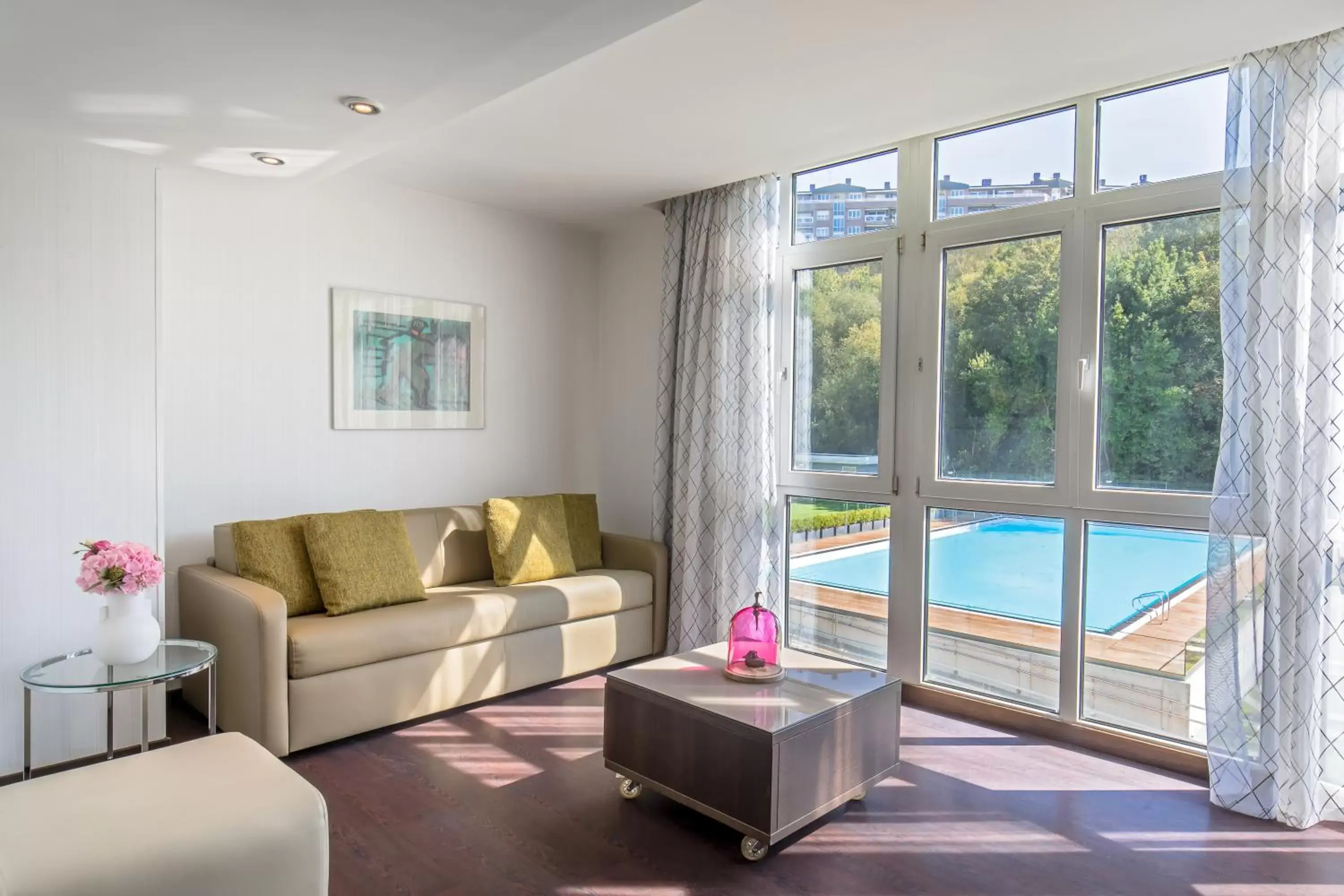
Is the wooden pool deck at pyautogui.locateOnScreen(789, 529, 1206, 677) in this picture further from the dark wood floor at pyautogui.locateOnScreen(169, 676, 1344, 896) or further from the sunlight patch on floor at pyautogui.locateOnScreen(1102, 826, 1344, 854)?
the sunlight patch on floor at pyautogui.locateOnScreen(1102, 826, 1344, 854)

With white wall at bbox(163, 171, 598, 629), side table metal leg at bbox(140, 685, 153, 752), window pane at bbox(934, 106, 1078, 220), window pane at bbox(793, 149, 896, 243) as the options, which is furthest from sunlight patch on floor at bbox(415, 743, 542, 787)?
window pane at bbox(934, 106, 1078, 220)

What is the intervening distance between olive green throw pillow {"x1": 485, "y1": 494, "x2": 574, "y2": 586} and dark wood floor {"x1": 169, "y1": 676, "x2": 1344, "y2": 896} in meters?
1.02

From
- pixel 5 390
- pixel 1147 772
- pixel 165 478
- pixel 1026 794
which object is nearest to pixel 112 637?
pixel 5 390

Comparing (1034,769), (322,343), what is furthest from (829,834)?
(322,343)

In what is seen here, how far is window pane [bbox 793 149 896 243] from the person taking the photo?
4.05m

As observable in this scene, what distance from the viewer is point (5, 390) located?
287 cm

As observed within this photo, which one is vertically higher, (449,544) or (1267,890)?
(449,544)

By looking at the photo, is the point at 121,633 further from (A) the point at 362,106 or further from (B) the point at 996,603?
(B) the point at 996,603

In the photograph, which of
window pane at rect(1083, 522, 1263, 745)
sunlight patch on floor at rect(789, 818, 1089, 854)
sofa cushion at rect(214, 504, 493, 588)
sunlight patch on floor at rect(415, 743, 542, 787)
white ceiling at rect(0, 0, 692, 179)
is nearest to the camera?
white ceiling at rect(0, 0, 692, 179)

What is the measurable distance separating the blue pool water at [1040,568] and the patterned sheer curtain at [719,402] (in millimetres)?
616

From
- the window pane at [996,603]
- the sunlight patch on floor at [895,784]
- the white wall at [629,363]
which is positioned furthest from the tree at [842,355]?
the sunlight patch on floor at [895,784]

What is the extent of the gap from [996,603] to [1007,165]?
1.93 metres

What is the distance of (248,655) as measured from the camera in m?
3.12

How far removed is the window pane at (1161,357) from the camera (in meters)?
3.11
